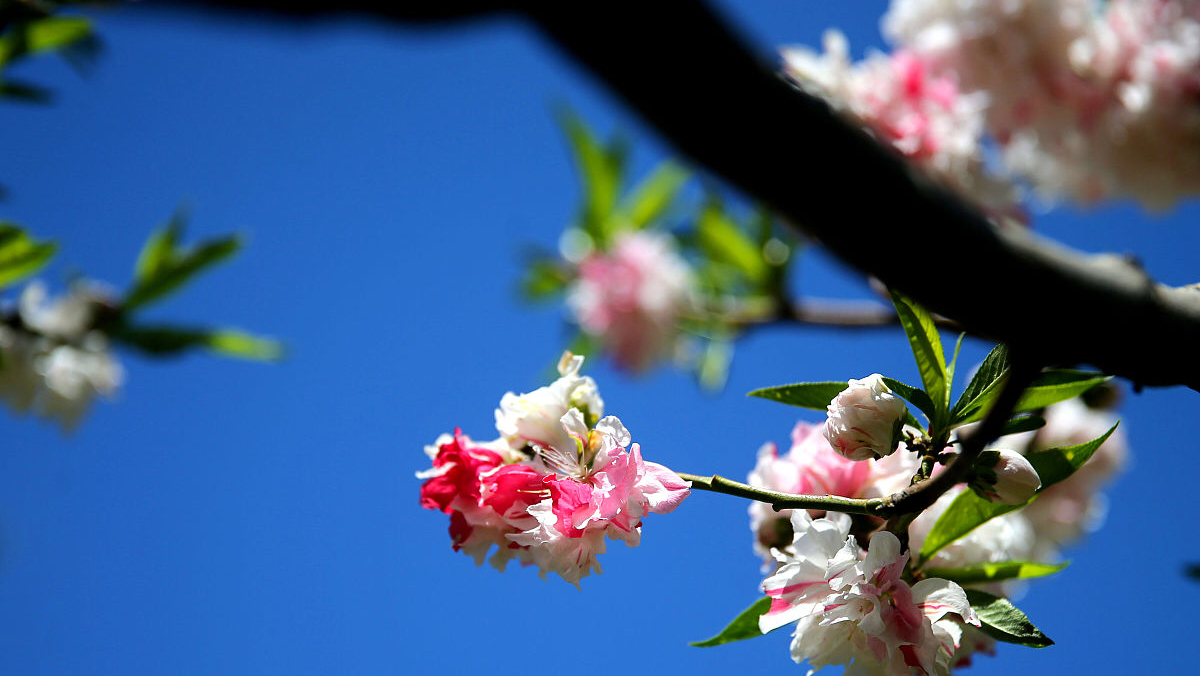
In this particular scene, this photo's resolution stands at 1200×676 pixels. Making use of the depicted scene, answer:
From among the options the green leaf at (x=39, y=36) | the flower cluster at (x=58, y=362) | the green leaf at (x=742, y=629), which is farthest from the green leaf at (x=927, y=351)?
the flower cluster at (x=58, y=362)

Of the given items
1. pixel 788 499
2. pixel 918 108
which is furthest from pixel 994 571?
pixel 918 108

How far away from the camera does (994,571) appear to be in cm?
83

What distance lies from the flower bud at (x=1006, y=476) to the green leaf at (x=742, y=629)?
0.78 feet

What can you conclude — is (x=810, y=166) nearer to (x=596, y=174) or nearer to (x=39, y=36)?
(x=39, y=36)

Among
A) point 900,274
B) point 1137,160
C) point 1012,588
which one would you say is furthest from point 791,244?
point 900,274

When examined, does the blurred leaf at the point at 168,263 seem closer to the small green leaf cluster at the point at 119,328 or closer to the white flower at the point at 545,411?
the small green leaf cluster at the point at 119,328

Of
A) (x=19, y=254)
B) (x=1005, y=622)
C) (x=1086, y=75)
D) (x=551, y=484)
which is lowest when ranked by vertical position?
(x=1005, y=622)

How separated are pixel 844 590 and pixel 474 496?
0.34 meters

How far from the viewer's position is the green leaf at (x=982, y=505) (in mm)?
725

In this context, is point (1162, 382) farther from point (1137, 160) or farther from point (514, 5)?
point (1137, 160)

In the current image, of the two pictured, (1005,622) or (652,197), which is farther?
(652,197)

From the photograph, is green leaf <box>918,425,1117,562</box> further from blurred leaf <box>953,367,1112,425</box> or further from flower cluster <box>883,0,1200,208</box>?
flower cluster <box>883,0,1200,208</box>

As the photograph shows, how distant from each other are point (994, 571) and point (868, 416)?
273 millimetres

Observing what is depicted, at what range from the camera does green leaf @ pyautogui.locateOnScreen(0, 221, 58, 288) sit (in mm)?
1583
